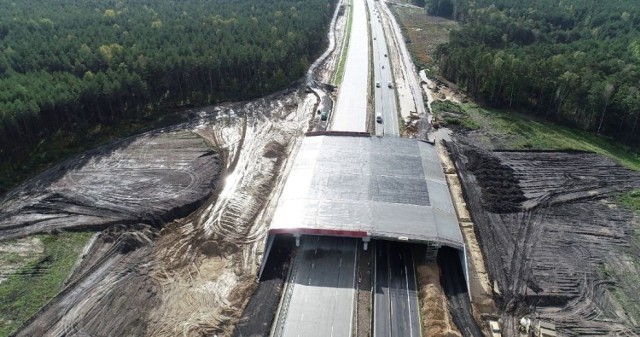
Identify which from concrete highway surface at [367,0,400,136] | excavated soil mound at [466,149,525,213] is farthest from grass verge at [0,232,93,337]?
excavated soil mound at [466,149,525,213]

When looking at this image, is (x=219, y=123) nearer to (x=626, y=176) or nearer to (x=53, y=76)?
(x=53, y=76)

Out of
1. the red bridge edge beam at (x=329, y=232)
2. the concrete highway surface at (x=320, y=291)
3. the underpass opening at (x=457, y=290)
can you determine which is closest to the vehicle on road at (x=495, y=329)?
the underpass opening at (x=457, y=290)

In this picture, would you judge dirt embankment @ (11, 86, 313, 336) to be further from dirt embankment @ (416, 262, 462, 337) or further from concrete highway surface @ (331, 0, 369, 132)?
concrete highway surface @ (331, 0, 369, 132)

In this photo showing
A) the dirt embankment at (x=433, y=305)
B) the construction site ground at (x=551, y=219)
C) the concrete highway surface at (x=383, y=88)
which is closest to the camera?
the dirt embankment at (x=433, y=305)

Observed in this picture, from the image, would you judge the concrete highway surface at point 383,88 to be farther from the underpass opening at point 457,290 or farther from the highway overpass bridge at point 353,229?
the underpass opening at point 457,290

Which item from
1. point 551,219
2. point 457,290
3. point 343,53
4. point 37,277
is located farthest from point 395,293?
point 343,53

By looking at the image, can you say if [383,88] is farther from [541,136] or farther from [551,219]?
[551,219]

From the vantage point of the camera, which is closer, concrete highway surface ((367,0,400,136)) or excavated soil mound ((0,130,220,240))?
excavated soil mound ((0,130,220,240))
